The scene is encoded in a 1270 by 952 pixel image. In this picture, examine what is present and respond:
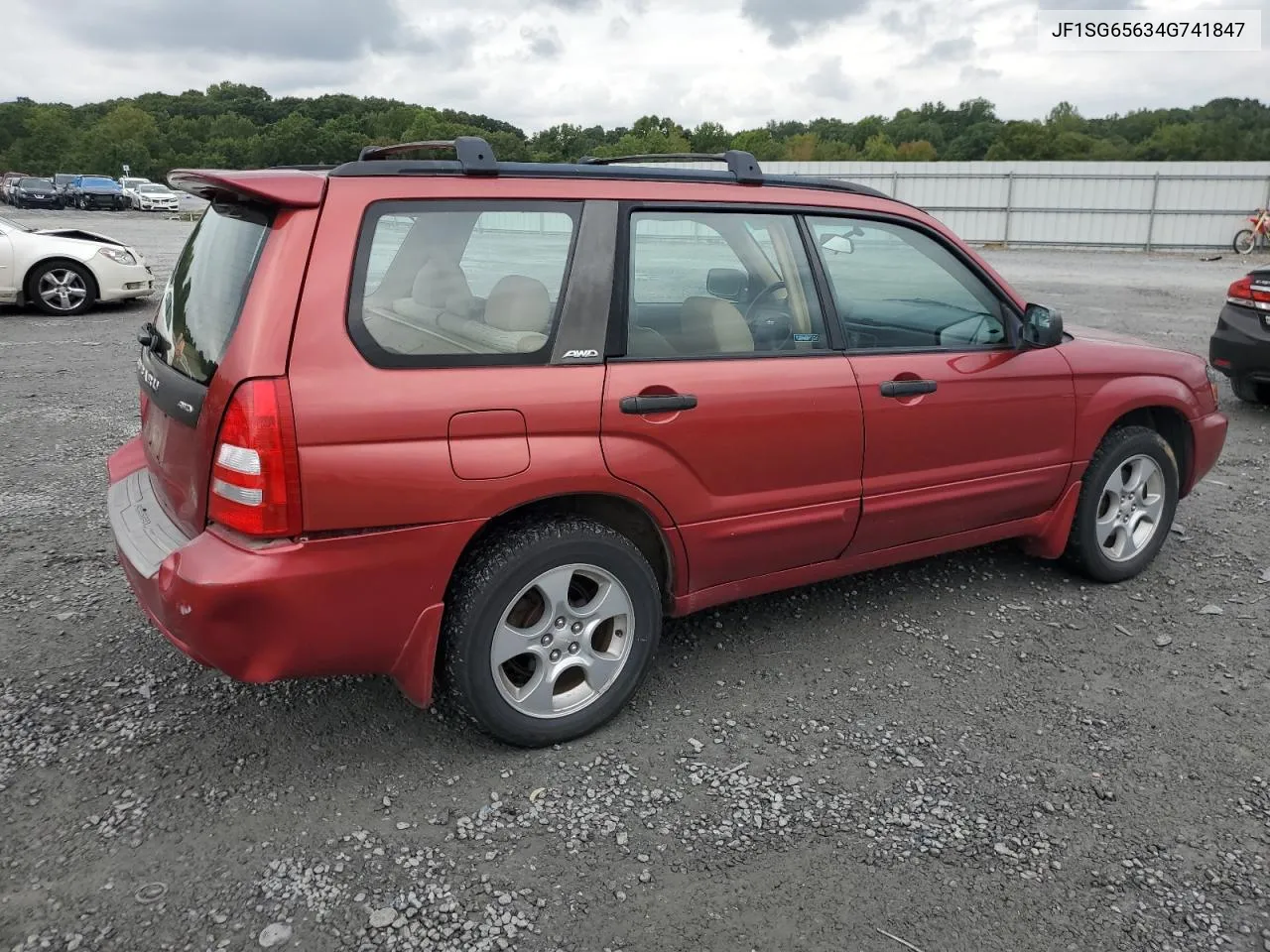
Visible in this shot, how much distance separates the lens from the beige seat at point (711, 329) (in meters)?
3.18

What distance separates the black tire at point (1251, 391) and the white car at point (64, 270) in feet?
39.2

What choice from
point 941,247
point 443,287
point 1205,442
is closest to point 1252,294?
point 1205,442

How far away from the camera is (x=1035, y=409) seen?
12.9 ft

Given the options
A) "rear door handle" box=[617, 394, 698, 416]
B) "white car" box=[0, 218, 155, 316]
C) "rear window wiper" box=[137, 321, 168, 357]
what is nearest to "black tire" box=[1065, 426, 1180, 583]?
"rear door handle" box=[617, 394, 698, 416]

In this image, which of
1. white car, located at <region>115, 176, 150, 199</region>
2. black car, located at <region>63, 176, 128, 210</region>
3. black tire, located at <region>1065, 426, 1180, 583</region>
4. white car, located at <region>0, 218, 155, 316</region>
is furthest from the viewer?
white car, located at <region>115, 176, 150, 199</region>

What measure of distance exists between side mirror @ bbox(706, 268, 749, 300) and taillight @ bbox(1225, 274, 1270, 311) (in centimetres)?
533

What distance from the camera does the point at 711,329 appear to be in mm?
3244

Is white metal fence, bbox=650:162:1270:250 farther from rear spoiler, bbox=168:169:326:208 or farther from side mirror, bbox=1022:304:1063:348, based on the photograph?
rear spoiler, bbox=168:169:326:208

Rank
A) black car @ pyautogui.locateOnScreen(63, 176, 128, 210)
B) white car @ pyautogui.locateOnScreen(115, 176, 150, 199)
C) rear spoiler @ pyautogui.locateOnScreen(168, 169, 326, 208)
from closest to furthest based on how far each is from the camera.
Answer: rear spoiler @ pyautogui.locateOnScreen(168, 169, 326, 208) < black car @ pyautogui.locateOnScreen(63, 176, 128, 210) < white car @ pyautogui.locateOnScreen(115, 176, 150, 199)

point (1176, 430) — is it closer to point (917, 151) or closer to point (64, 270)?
point (64, 270)

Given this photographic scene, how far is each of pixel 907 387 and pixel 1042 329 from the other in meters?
0.69

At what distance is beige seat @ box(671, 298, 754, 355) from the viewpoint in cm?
318

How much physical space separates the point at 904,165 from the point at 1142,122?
58.0 meters

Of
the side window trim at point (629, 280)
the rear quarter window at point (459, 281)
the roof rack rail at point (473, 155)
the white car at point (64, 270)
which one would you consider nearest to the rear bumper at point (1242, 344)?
the side window trim at point (629, 280)
